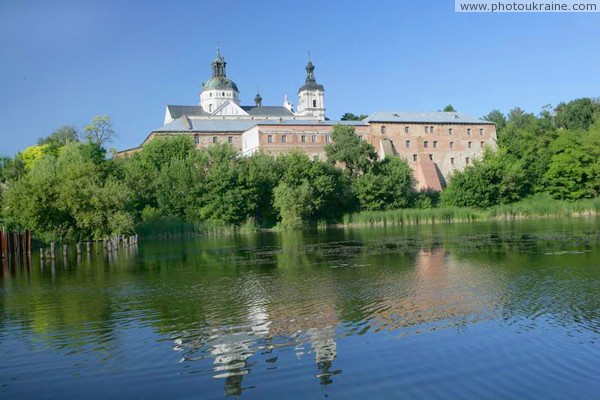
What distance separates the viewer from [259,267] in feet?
65.6

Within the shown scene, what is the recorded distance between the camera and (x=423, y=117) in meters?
70.1

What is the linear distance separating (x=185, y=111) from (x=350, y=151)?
38570mm

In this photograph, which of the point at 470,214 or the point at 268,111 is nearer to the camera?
the point at 470,214

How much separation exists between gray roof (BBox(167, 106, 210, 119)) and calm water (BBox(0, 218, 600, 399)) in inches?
2748

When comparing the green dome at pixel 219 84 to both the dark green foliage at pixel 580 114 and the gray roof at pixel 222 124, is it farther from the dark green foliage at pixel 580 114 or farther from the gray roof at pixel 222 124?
the dark green foliage at pixel 580 114

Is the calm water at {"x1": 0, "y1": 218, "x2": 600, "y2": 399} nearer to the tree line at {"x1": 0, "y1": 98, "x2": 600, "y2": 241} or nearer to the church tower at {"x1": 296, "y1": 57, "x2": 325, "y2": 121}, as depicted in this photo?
the tree line at {"x1": 0, "y1": 98, "x2": 600, "y2": 241}

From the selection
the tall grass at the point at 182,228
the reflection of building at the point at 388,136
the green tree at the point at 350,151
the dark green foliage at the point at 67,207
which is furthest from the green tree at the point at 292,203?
the dark green foliage at the point at 67,207

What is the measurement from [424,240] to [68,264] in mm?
17141

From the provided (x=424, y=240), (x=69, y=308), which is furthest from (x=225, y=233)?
(x=69, y=308)

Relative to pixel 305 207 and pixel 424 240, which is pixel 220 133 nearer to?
pixel 305 207

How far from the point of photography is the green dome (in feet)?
289

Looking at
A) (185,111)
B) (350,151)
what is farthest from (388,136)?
(185,111)

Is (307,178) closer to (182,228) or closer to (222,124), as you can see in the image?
(182,228)

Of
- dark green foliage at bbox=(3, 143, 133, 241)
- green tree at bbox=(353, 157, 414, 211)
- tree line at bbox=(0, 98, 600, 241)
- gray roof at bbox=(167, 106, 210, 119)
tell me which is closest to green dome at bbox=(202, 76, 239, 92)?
gray roof at bbox=(167, 106, 210, 119)
